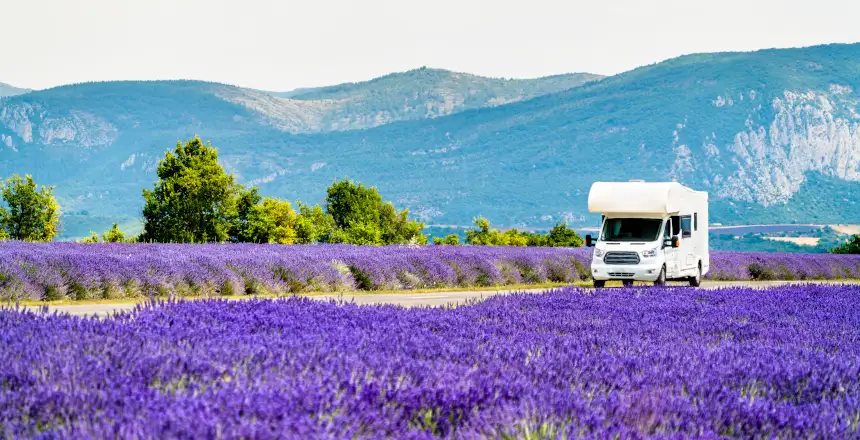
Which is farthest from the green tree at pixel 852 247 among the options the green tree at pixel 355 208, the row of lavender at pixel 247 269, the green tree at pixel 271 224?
the green tree at pixel 271 224

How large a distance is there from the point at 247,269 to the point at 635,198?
988 centimetres

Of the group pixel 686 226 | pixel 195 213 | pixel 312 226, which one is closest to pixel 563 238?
pixel 312 226

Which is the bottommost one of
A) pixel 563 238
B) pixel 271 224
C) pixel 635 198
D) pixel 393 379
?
pixel 563 238

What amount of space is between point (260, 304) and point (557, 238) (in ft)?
174

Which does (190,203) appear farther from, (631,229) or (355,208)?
(355,208)

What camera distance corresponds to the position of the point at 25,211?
43938mm

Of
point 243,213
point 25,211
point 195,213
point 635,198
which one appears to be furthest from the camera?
point 25,211

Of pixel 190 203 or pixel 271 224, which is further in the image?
pixel 271 224

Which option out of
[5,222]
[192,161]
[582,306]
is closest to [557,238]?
[192,161]

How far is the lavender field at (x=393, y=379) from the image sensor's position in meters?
4.41

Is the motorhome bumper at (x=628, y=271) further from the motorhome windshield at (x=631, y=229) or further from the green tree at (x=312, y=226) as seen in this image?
the green tree at (x=312, y=226)

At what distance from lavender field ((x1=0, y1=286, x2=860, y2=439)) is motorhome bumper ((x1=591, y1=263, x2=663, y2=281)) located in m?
15.6

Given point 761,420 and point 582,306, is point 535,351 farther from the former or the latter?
point 582,306

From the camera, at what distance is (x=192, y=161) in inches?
1566
